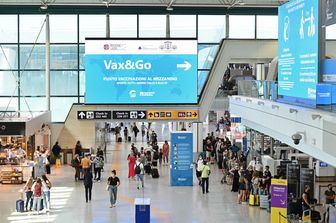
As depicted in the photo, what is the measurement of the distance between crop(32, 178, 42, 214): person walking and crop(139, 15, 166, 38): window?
1481 cm

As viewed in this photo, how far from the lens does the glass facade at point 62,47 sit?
3228 centimetres

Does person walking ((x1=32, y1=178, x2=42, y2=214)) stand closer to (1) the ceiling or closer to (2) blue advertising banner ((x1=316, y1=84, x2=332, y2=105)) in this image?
(2) blue advertising banner ((x1=316, y1=84, x2=332, y2=105))

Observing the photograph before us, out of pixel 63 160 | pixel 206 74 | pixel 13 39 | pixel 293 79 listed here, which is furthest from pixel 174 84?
pixel 293 79

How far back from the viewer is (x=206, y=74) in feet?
107

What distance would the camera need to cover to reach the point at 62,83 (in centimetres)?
3244

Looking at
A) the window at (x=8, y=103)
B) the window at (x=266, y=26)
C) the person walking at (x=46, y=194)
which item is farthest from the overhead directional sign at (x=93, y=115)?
the person walking at (x=46, y=194)

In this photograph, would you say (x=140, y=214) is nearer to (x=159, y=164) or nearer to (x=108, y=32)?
(x=159, y=164)

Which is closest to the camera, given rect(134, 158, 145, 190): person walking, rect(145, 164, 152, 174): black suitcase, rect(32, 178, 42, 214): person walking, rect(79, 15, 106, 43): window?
rect(32, 178, 42, 214): person walking

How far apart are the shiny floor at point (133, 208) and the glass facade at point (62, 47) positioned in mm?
6879

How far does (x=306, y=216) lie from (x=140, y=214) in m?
4.23

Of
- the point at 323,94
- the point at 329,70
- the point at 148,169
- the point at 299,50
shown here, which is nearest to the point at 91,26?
the point at 148,169

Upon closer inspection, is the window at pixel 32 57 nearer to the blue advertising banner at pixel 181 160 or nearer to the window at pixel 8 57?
the window at pixel 8 57

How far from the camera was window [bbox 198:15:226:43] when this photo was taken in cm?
3269

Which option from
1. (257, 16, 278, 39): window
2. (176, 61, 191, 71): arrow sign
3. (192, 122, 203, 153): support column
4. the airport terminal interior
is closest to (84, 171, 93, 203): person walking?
the airport terminal interior
